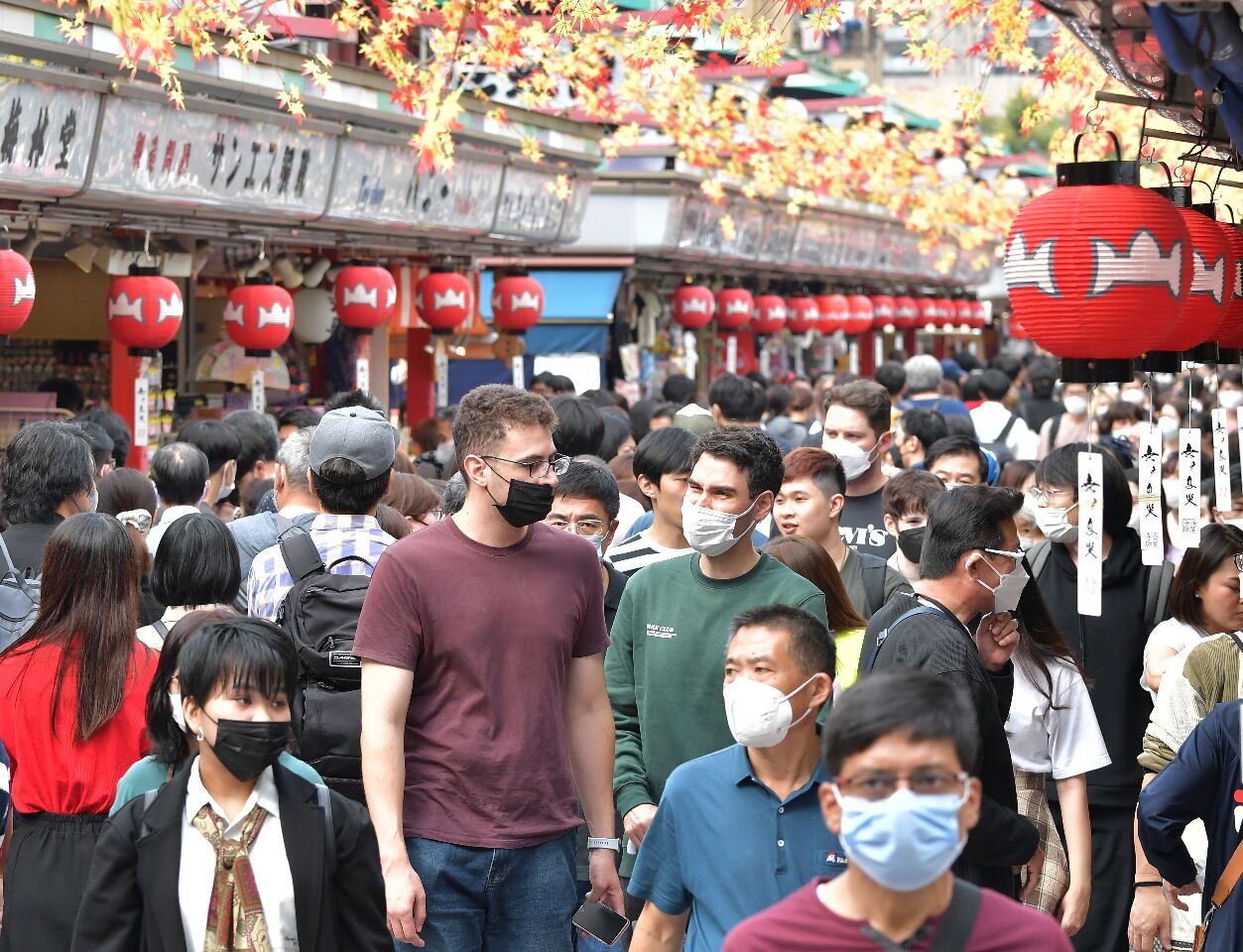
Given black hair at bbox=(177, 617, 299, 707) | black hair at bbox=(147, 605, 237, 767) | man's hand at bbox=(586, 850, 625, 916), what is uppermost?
black hair at bbox=(177, 617, 299, 707)

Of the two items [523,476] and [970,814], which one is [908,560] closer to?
[523,476]

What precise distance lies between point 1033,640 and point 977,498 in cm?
68

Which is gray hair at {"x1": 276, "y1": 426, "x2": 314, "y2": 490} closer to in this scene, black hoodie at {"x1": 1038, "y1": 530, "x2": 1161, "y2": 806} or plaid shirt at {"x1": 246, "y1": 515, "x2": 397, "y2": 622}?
plaid shirt at {"x1": 246, "y1": 515, "x2": 397, "y2": 622}

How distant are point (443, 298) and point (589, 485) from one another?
30.9ft

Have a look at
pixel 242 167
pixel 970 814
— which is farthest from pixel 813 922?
pixel 242 167

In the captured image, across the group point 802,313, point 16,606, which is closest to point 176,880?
point 16,606

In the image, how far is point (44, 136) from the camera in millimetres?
10680

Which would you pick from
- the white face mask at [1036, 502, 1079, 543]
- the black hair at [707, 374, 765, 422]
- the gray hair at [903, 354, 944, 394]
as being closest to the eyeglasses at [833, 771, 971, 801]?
the white face mask at [1036, 502, 1079, 543]

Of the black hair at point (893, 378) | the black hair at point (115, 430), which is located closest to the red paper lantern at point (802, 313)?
the black hair at point (893, 378)

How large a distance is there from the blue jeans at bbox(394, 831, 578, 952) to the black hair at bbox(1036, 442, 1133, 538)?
2692 millimetres

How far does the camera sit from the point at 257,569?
580 cm

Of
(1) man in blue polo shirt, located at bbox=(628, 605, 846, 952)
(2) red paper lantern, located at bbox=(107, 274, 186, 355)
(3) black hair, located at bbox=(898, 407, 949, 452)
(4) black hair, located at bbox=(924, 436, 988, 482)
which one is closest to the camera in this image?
(1) man in blue polo shirt, located at bbox=(628, 605, 846, 952)

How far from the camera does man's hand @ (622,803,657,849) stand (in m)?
4.97

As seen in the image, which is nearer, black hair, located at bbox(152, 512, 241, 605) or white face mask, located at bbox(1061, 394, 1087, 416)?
black hair, located at bbox(152, 512, 241, 605)
